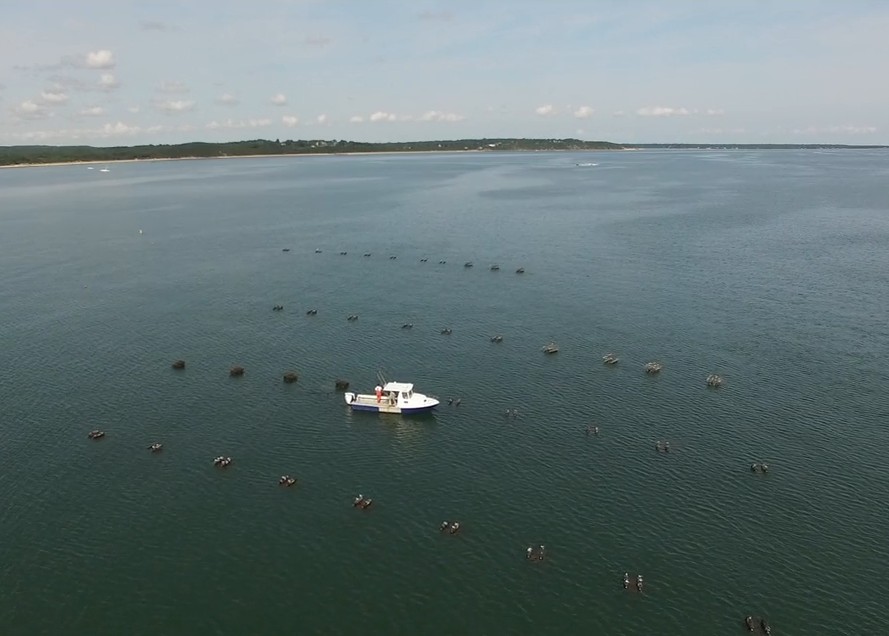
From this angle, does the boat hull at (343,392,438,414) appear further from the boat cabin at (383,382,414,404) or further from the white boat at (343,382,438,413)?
the boat cabin at (383,382,414,404)

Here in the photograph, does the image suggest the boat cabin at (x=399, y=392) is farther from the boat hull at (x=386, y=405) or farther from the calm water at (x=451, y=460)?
the calm water at (x=451, y=460)

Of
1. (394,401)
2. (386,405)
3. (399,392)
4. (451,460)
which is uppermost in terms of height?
(399,392)

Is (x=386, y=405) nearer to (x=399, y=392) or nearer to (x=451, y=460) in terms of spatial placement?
(x=399, y=392)

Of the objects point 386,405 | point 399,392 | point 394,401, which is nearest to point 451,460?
point 394,401

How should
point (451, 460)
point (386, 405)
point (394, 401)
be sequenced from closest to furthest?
1. point (451, 460)
2. point (394, 401)
3. point (386, 405)

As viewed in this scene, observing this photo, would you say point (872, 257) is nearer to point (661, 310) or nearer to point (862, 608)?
point (661, 310)

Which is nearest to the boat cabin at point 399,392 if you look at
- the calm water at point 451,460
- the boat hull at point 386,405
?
the boat hull at point 386,405
